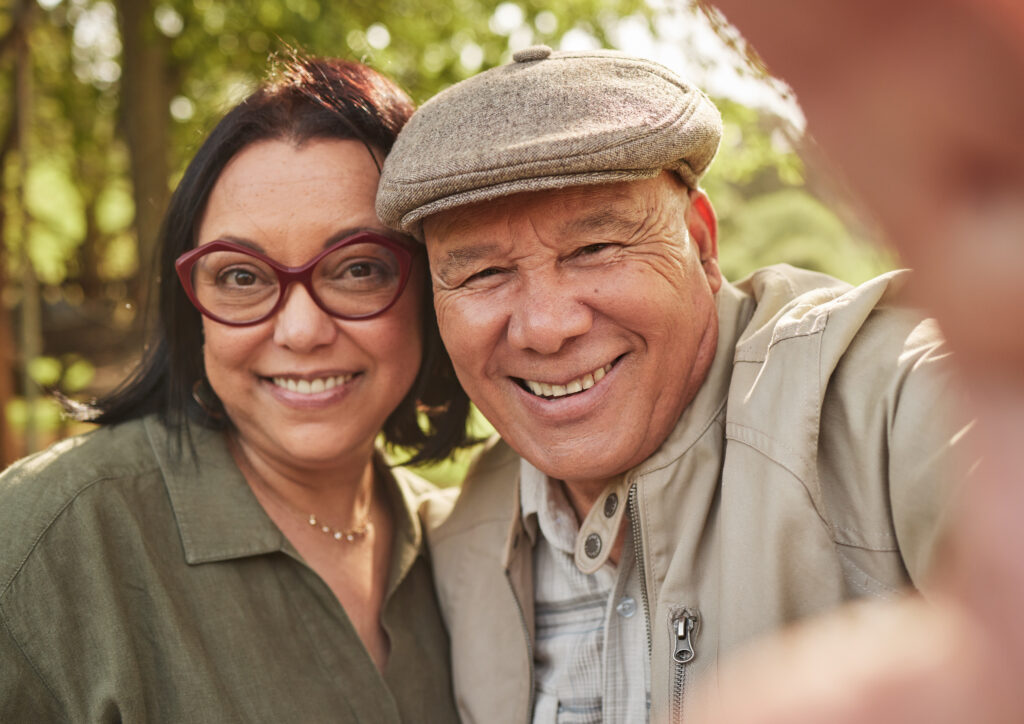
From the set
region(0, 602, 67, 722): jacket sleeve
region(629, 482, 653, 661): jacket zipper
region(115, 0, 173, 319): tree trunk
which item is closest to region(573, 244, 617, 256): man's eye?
region(629, 482, 653, 661): jacket zipper

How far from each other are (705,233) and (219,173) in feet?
4.56

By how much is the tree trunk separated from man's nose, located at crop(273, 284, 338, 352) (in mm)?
4936

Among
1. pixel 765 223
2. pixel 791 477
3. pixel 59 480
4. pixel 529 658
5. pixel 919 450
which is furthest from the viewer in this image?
pixel 765 223

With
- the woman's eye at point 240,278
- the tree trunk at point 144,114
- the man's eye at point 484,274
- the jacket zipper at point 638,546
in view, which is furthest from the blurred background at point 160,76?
the jacket zipper at point 638,546

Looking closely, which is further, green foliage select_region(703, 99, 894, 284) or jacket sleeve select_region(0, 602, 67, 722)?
green foliage select_region(703, 99, 894, 284)

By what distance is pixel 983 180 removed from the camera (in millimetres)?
505

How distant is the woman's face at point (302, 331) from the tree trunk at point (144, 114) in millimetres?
4801

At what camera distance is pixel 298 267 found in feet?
8.28

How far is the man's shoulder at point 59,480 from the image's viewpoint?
2129 millimetres

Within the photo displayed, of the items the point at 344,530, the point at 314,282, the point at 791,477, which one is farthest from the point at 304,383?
the point at 791,477

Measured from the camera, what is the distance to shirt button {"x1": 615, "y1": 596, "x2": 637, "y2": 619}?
221cm

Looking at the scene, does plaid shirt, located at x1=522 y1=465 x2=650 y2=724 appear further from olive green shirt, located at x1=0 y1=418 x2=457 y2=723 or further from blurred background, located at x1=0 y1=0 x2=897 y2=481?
blurred background, located at x1=0 y1=0 x2=897 y2=481

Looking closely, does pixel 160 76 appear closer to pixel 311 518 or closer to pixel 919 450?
pixel 311 518

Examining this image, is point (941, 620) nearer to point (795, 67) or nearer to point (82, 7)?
point (795, 67)
